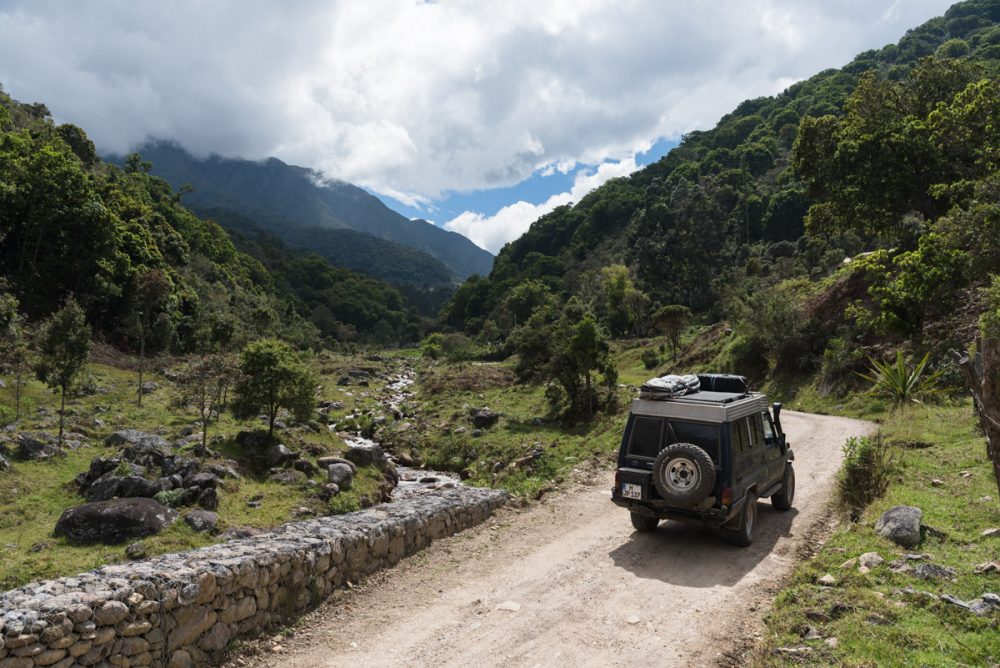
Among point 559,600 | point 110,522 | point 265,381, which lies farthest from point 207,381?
point 559,600

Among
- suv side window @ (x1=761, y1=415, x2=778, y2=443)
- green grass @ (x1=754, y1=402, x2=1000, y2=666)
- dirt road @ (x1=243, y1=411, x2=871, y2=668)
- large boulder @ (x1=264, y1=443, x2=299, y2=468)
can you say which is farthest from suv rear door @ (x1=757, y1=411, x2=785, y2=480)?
large boulder @ (x1=264, y1=443, x2=299, y2=468)

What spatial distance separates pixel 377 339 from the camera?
13000 cm

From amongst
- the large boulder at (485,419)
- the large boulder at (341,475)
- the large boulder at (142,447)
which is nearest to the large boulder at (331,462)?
the large boulder at (341,475)

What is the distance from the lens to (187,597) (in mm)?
5945

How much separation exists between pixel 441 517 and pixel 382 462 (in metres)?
15.3

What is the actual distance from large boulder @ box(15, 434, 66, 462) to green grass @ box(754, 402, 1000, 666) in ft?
75.5

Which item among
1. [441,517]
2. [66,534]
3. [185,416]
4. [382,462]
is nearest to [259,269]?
[185,416]

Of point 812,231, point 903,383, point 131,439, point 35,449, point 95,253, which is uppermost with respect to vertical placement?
point 812,231

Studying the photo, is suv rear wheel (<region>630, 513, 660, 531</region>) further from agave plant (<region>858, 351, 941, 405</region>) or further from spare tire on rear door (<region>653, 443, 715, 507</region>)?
agave plant (<region>858, 351, 941, 405</region>)

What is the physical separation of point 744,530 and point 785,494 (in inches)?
107

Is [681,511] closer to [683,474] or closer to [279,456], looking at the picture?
[683,474]

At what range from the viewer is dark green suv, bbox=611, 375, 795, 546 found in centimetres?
846

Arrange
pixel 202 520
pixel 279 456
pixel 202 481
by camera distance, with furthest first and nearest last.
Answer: pixel 279 456 < pixel 202 481 < pixel 202 520

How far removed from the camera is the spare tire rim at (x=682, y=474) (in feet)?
27.7
